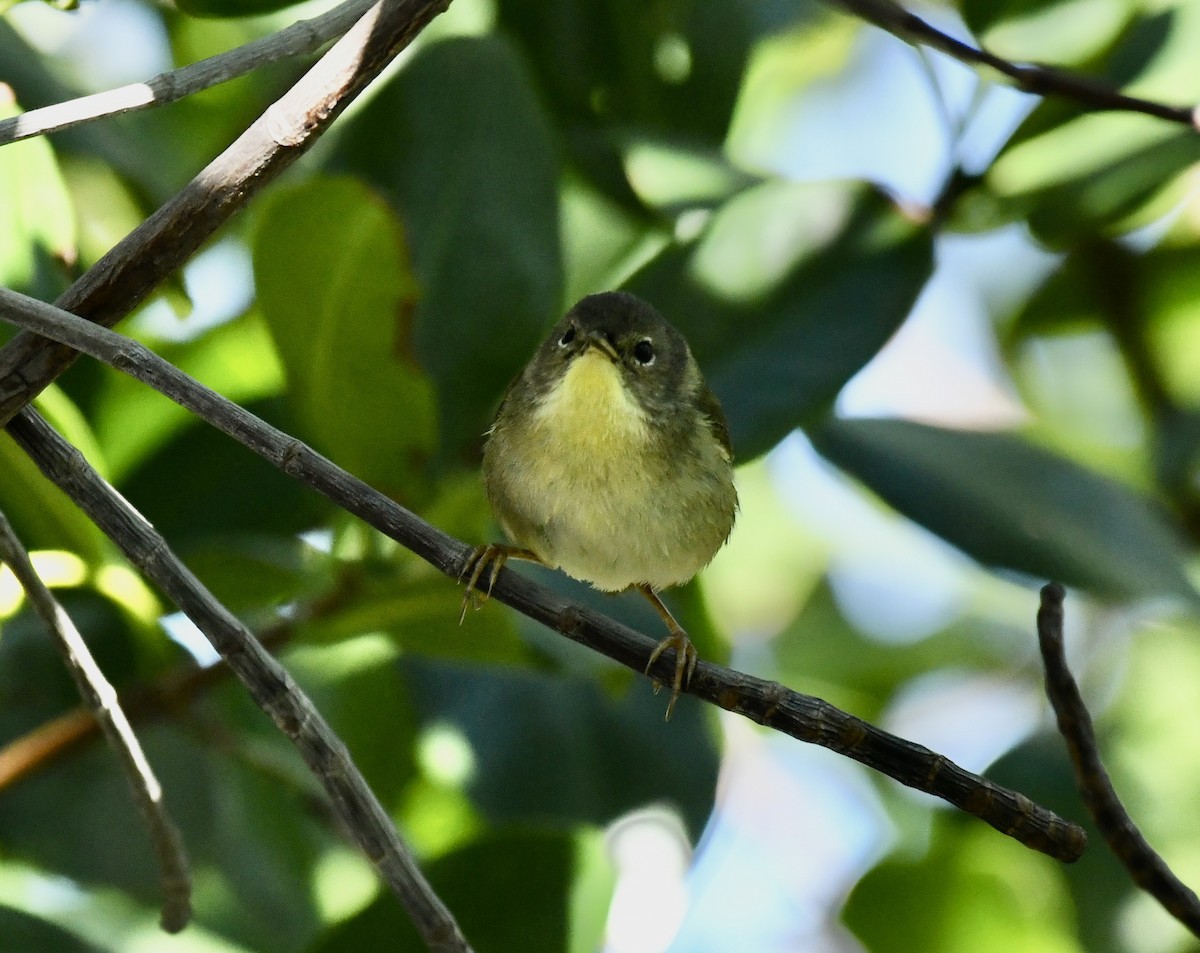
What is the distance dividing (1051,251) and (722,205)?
2.20 feet

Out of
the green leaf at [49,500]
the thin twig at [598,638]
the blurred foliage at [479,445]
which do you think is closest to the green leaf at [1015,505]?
the blurred foliage at [479,445]

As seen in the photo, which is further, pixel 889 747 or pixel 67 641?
pixel 67 641

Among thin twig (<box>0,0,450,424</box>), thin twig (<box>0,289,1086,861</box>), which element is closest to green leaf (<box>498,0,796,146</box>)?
thin twig (<box>0,0,450,424</box>)

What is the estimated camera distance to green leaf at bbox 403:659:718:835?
210 cm

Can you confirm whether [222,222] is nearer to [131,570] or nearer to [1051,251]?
[131,570]

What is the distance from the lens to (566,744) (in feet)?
7.17

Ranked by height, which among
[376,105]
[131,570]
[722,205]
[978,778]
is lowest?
[131,570]

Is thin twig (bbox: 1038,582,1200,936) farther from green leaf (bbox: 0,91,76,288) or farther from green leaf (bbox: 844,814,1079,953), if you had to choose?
green leaf (bbox: 0,91,76,288)

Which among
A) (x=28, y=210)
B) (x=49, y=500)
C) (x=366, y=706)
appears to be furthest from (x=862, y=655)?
(x=28, y=210)

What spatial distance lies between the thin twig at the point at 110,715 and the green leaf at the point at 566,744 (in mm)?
692

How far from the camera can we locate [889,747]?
1130 mm

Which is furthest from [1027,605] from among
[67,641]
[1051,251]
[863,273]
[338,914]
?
[67,641]

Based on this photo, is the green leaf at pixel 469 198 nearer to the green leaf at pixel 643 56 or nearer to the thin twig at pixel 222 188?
the green leaf at pixel 643 56

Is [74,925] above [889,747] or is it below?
below
